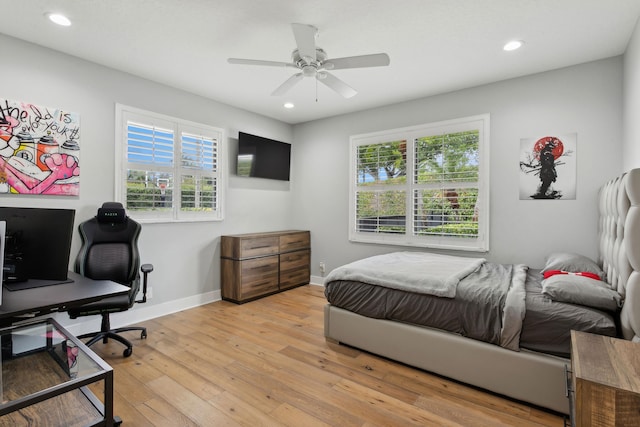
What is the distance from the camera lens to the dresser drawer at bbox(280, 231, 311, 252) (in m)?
4.68

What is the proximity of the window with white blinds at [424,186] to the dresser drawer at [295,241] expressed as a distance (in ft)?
2.53

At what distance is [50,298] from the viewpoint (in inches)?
64.0

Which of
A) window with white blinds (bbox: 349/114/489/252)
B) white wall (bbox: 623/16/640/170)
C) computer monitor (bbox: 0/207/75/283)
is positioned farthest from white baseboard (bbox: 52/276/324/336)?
white wall (bbox: 623/16/640/170)

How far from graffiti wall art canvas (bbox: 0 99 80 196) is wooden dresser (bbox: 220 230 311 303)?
5.98 ft

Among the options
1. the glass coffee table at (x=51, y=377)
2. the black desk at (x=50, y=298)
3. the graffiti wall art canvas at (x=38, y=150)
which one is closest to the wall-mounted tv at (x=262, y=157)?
the graffiti wall art canvas at (x=38, y=150)

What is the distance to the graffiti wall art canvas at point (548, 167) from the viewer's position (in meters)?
3.17

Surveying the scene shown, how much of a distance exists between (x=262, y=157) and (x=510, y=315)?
148 inches

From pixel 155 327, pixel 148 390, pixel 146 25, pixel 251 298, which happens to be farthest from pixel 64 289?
pixel 251 298

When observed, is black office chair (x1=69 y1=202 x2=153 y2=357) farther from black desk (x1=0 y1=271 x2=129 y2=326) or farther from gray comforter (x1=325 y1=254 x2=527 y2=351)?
gray comforter (x1=325 y1=254 x2=527 y2=351)

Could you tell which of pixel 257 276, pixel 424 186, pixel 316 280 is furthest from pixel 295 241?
pixel 424 186

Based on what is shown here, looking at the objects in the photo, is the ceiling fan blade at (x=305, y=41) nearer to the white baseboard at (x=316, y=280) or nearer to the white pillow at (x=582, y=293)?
the white pillow at (x=582, y=293)

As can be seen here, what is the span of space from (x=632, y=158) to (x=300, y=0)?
289 centimetres

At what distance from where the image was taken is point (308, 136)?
5242mm

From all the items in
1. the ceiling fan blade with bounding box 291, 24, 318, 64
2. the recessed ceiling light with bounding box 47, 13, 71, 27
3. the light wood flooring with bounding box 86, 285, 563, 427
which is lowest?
the light wood flooring with bounding box 86, 285, 563, 427
